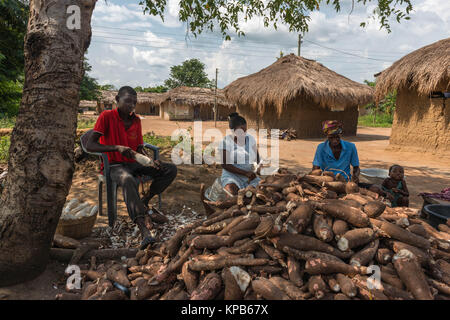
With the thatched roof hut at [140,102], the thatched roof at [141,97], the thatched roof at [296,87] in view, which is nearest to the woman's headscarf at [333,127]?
the thatched roof at [296,87]

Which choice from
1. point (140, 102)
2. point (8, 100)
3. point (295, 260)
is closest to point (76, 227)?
point (295, 260)

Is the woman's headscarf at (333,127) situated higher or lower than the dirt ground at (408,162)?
higher

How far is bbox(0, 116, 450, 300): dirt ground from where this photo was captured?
199 cm

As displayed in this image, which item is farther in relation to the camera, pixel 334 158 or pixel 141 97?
pixel 141 97

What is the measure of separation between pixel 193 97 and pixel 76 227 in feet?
70.4

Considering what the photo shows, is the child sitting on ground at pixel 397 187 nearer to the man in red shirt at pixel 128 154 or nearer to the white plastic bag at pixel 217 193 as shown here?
the white plastic bag at pixel 217 193

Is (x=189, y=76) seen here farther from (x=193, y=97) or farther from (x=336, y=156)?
(x=336, y=156)

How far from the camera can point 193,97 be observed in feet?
76.1

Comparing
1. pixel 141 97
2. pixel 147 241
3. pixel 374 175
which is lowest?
pixel 147 241

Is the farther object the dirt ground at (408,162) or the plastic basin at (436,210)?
the dirt ground at (408,162)

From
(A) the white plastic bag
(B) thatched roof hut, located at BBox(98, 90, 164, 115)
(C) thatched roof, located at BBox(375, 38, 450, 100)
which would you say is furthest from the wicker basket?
(B) thatched roof hut, located at BBox(98, 90, 164, 115)

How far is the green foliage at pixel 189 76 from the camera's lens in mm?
36656

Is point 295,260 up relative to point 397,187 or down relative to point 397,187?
down
